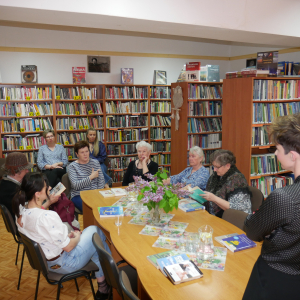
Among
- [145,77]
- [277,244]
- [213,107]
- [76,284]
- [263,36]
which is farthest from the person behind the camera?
[145,77]

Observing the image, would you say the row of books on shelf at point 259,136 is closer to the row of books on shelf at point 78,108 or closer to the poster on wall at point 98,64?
the row of books on shelf at point 78,108

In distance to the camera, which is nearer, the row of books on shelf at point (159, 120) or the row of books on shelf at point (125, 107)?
the row of books on shelf at point (125, 107)

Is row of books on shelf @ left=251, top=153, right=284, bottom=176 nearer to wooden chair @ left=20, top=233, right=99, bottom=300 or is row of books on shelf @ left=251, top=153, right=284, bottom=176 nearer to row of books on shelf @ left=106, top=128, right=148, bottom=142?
wooden chair @ left=20, top=233, right=99, bottom=300

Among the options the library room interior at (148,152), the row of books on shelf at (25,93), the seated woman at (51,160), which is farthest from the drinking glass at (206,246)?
the row of books on shelf at (25,93)

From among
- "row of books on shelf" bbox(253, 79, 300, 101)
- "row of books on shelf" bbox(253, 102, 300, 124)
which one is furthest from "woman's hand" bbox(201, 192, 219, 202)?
"row of books on shelf" bbox(253, 79, 300, 101)

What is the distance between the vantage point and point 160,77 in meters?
7.47

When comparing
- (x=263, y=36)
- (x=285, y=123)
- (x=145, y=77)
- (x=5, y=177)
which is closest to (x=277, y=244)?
(x=285, y=123)

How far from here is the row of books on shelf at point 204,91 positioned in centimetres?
595

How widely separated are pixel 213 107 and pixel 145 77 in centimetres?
196

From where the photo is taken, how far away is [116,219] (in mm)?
2787

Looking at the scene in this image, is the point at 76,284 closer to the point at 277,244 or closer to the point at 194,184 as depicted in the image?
the point at 194,184

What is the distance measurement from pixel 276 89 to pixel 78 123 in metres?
4.05

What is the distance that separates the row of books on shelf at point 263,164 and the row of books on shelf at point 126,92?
334 centimetres

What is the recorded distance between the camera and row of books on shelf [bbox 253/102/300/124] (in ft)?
14.8
